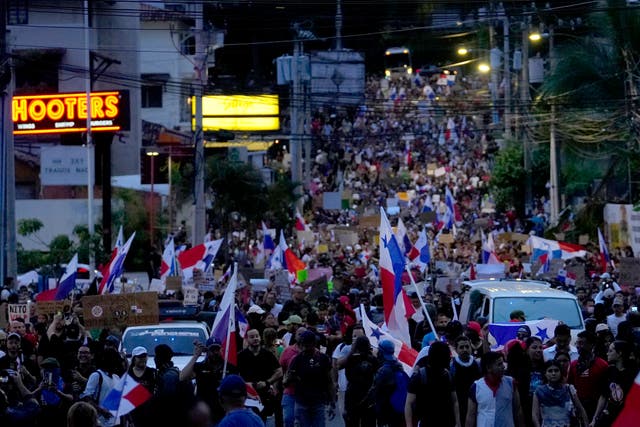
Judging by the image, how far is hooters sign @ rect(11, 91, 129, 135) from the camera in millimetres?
43219

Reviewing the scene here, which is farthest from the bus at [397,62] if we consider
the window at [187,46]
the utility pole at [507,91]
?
the utility pole at [507,91]

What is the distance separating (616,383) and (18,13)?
42.6m

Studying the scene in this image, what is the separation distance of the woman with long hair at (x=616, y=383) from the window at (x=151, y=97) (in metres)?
57.5

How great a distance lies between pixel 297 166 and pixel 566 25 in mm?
11251

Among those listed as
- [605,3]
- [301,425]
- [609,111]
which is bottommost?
[301,425]

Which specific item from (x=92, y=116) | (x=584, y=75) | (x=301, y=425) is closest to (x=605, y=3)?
(x=584, y=75)

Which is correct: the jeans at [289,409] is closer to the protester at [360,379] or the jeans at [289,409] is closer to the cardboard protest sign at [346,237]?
the protester at [360,379]

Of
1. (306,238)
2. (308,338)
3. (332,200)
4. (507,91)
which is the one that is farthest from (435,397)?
(507,91)

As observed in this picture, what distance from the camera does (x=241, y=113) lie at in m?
67.1

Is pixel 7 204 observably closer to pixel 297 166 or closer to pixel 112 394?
pixel 112 394

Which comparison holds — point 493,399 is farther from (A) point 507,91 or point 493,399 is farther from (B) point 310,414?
(A) point 507,91

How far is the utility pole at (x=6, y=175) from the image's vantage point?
95.1 ft

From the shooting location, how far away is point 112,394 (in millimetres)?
10289

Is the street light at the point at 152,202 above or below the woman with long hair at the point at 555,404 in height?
above
